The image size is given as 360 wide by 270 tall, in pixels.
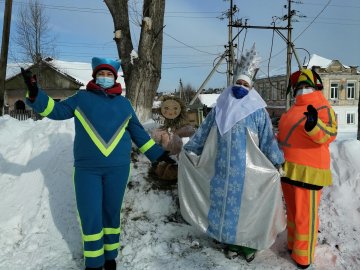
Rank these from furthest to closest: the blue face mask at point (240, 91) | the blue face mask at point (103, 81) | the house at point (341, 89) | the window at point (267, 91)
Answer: the window at point (267, 91) → the house at point (341, 89) → the blue face mask at point (240, 91) → the blue face mask at point (103, 81)

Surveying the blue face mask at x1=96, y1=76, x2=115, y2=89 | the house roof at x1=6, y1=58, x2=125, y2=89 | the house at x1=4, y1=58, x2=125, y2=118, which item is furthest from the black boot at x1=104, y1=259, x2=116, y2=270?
A: the house at x1=4, y1=58, x2=125, y2=118

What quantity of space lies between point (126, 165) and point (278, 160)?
143 cm

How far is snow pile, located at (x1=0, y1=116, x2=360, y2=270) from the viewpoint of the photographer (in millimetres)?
3502

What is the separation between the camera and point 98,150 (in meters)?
3.13

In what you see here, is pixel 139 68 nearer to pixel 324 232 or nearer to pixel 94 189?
pixel 94 189

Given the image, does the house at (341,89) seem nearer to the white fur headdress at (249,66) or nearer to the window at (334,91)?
the window at (334,91)

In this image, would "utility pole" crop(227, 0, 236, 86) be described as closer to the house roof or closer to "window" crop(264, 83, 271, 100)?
the house roof

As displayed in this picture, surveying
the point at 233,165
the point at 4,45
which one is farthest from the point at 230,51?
the point at 233,165

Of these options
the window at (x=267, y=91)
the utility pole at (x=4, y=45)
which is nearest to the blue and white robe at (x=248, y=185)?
the utility pole at (x=4, y=45)

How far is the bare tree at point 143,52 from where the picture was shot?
19.7 feet

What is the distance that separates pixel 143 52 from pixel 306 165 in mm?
3612

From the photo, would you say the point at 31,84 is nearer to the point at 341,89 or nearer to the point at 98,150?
the point at 98,150

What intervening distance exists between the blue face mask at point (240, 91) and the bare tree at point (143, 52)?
2862mm

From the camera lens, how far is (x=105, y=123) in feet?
10.4
